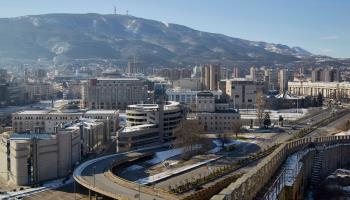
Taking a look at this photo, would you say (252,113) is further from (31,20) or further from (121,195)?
(31,20)

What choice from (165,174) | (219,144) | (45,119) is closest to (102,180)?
(165,174)

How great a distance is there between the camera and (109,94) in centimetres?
5416

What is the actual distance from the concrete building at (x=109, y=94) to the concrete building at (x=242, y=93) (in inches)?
451

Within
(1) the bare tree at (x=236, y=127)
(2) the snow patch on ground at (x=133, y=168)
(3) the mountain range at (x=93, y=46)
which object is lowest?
(2) the snow patch on ground at (x=133, y=168)

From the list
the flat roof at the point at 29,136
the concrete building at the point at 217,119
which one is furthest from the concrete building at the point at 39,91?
the flat roof at the point at 29,136

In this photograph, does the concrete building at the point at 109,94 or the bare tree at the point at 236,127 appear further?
the concrete building at the point at 109,94

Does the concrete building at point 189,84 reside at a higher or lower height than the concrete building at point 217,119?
higher

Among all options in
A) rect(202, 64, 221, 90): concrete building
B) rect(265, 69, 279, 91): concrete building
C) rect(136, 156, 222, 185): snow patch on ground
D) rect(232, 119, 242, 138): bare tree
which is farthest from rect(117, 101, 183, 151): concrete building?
rect(265, 69, 279, 91): concrete building

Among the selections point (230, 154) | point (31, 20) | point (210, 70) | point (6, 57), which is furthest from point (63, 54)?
point (230, 154)

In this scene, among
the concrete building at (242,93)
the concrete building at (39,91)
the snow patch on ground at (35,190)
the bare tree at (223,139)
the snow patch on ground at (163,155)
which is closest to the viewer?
the snow patch on ground at (35,190)

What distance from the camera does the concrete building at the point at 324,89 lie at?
6588cm

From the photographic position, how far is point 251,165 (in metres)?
24.2

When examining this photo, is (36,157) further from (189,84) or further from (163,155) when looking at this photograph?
(189,84)

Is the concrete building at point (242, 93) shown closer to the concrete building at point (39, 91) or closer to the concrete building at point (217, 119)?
the concrete building at point (217, 119)
